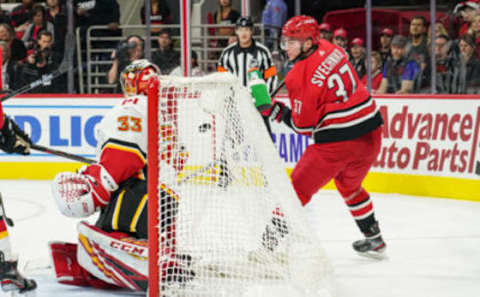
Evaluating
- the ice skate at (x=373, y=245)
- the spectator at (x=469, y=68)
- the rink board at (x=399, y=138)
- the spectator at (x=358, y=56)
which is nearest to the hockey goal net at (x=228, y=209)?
the ice skate at (x=373, y=245)

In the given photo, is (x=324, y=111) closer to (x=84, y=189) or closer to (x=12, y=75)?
(x=84, y=189)

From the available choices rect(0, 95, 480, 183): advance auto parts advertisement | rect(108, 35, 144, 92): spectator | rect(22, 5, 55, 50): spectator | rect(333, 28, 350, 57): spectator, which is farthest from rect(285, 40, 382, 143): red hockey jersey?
rect(22, 5, 55, 50): spectator

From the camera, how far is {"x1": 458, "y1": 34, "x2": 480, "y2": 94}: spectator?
5762mm

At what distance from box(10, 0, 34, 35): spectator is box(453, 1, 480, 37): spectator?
159 inches

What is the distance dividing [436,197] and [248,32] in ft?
6.13

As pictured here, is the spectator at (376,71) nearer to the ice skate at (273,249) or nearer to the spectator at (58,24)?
the spectator at (58,24)

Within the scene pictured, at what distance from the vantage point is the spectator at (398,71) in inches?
241

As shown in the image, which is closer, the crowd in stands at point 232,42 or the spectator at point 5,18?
the crowd in stands at point 232,42

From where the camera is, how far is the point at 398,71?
6.26 m

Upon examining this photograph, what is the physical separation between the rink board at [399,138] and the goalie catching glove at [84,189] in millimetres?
3259

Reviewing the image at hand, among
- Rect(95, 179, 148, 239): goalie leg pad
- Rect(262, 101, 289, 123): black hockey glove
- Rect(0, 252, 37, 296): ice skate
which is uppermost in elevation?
Rect(262, 101, 289, 123): black hockey glove

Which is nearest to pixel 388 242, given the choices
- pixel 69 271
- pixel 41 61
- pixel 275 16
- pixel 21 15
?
pixel 69 271

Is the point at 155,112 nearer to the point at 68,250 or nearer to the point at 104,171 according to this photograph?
the point at 104,171

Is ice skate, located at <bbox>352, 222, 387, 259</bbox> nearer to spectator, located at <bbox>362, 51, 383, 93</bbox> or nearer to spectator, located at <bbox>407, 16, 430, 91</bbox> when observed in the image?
spectator, located at <bbox>407, 16, 430, 91</bbox>
